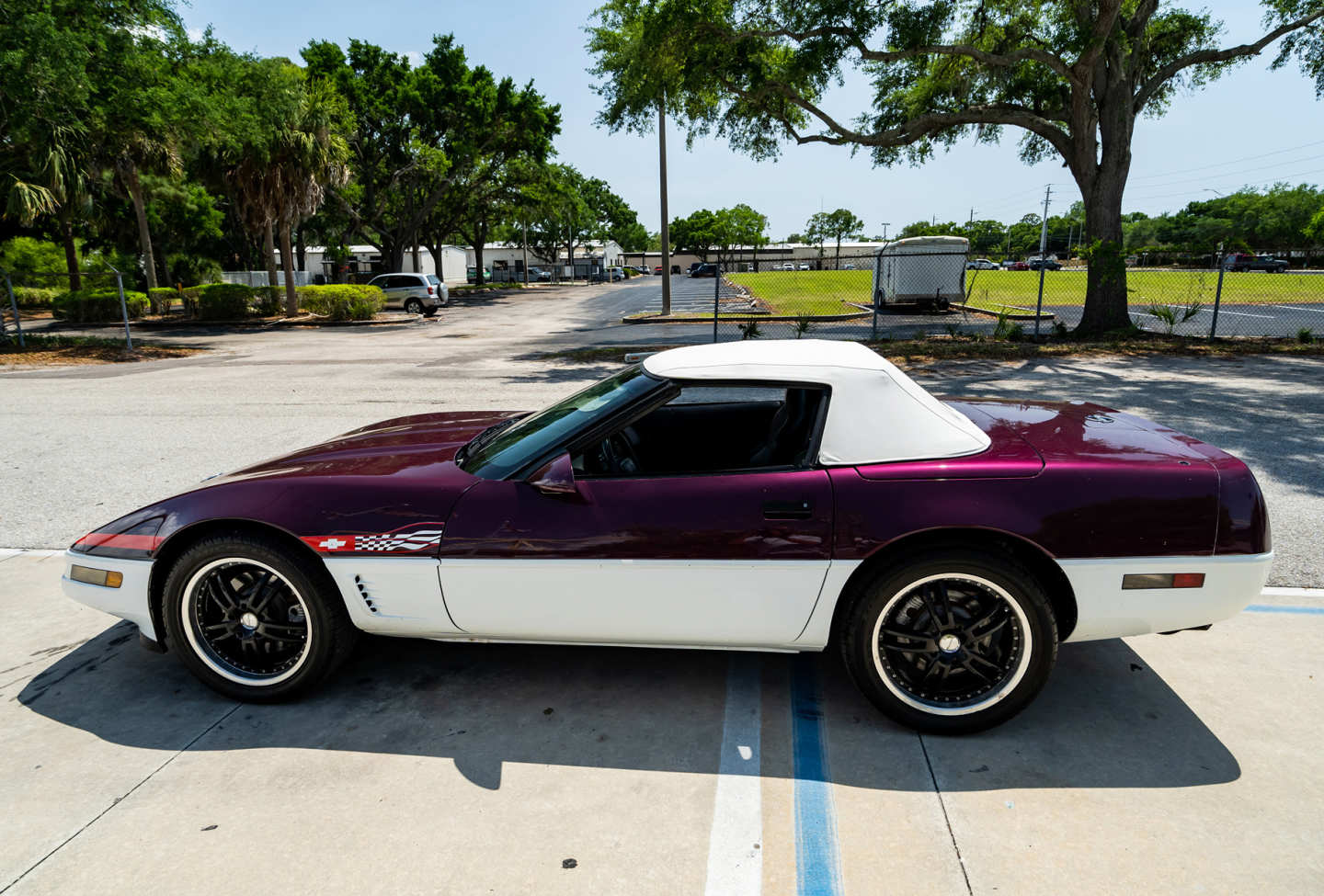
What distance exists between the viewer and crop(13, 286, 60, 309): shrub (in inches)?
1303

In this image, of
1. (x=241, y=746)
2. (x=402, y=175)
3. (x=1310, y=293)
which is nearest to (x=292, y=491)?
(x=241, y=746)

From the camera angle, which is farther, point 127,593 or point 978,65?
point 978,65

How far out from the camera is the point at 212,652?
122 inches

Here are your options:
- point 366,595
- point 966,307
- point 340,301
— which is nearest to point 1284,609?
point 366,595

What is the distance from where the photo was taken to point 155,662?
3.47 m

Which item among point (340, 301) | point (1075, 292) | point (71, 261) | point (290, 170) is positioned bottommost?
point (340, 301)

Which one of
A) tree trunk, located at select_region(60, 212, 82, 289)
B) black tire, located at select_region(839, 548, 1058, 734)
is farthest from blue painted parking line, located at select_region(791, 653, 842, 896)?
tree trunk, located at select_region(60, 212, 82, 289)

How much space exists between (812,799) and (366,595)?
1771mm

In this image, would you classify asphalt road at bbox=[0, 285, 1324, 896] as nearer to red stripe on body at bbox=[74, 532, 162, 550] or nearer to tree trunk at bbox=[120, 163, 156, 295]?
red stripe on body at bbox=[74, 532, 162, 550]

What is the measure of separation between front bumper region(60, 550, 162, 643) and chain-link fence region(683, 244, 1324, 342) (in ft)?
43.1

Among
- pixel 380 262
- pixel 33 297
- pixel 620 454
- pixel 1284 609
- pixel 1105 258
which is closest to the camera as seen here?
pixel 620 454

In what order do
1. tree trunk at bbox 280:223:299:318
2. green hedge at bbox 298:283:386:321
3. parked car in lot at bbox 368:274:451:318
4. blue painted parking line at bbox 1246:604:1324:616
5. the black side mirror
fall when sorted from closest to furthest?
1. the black side mirror
2. blue painted parking line at bbox 1246:604:1324:616
3. tree trunk at bbox 280:223:299:318
4. green hedge at bbox 298:283:386:321
5. parked car in lot at bbox 368:274:451:318

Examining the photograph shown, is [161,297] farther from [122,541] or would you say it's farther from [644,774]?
[644,774]

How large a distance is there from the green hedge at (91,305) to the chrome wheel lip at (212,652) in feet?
95.3
